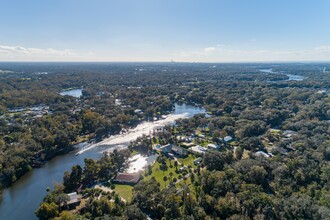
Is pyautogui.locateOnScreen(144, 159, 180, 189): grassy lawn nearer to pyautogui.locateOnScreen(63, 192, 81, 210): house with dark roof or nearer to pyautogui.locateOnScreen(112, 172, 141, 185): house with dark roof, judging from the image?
pyautogui.locateOnScreen(112, 172, 141, 185): house with dark roof

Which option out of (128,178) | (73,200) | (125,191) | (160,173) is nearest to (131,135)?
(160,173)

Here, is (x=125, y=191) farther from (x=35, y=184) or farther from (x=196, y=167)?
(x=35, y=184)

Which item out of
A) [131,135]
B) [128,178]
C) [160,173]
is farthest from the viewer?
[131,135]

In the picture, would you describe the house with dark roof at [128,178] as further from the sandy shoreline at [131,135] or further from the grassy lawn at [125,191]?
the sandy shoreline at [131,135]

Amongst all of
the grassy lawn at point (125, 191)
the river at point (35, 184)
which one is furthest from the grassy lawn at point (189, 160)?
the river at point (35, 184)

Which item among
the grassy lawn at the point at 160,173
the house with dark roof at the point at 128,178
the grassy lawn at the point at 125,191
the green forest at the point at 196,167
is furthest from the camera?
the grassy lawn at the point at 160,173

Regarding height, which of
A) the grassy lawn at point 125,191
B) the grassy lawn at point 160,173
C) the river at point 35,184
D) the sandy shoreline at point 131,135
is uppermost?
the grassy lawn at point 160,173
